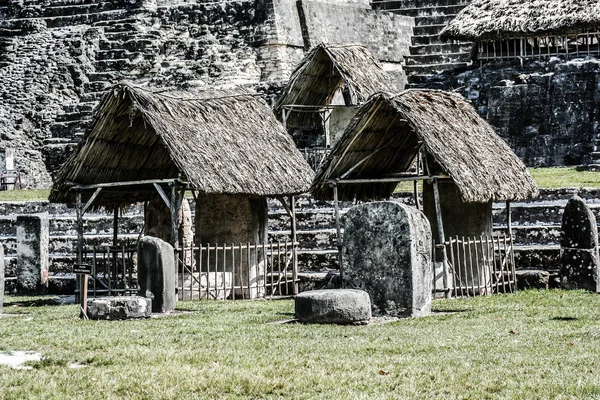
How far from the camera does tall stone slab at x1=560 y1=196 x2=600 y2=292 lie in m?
16.7

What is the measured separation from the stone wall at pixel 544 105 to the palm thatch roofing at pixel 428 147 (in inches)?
377

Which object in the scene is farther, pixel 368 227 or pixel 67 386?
pixel 368 227

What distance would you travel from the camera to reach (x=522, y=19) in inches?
1206

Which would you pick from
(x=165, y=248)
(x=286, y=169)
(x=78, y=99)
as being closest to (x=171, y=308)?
(x=165, y=248)

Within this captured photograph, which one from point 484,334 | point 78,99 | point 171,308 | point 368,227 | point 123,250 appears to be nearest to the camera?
point 484,334

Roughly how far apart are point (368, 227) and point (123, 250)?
15.4 ft

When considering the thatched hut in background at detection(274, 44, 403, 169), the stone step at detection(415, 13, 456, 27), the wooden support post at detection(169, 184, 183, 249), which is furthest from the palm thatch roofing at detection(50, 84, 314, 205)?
the stone step at detection(415, 13, 456, 27)

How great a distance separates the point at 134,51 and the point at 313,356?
2542 centimetres

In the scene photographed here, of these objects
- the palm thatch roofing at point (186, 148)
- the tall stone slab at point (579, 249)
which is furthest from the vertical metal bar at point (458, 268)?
the palm thatch roofing at point (186, 148)

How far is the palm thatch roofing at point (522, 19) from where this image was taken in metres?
30.0

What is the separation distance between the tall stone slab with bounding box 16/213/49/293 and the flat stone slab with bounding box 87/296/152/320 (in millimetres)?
5905

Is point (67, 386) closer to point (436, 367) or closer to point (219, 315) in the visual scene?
point (436, 367)

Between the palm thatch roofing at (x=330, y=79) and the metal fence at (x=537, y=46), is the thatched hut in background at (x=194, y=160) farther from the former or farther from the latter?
the metal fence at (x=537, y=46)

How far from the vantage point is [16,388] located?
30.6 feet
